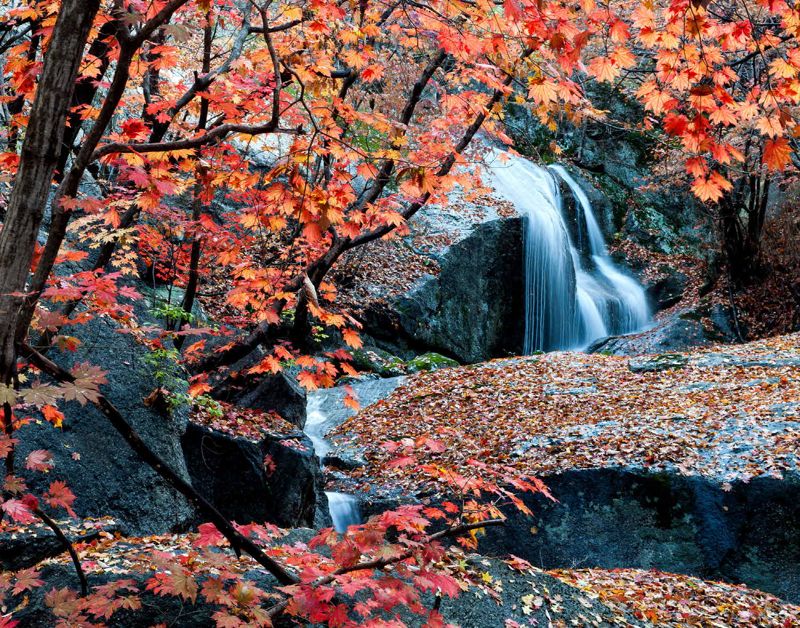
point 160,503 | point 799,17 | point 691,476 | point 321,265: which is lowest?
point 691,476

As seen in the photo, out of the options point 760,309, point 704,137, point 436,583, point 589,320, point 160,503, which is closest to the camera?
point 436,583

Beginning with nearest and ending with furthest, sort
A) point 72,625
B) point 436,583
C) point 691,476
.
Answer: point 72,625 → point 436,583 → point 691,476

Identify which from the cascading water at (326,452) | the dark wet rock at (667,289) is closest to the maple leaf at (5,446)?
the cascading water at (326,452)

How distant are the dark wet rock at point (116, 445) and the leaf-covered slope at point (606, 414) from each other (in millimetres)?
2250

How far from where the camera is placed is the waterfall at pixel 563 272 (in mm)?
16422

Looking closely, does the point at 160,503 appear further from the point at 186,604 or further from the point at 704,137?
the point at 704,137

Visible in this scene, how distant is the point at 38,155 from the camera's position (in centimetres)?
170

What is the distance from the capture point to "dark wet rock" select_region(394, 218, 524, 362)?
14430mm

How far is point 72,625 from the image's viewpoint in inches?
88.7

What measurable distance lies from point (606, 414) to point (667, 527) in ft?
7.21

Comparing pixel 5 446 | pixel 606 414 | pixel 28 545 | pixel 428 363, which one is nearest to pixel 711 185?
pixel 5 446

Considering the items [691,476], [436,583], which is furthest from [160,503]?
[691,476]

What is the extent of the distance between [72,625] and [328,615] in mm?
978

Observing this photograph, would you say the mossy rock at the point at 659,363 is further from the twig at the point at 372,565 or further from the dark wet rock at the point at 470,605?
the twig at the point at 372,565
